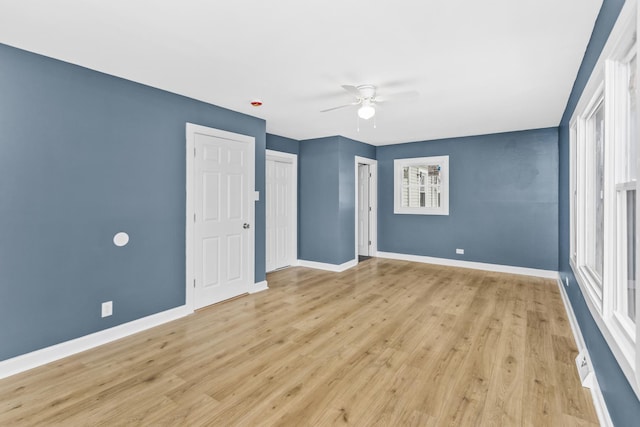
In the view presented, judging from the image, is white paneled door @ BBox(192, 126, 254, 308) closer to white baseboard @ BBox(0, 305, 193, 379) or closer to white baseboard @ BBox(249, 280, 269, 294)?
white baseboard @ BBox(249, 280, 269, 294)

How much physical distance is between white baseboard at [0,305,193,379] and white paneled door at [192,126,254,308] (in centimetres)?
44

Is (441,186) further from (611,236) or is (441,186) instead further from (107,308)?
(107,308)

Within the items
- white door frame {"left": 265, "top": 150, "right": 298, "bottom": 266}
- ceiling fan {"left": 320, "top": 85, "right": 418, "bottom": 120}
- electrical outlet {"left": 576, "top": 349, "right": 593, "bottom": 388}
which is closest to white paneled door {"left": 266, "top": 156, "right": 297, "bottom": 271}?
white door frame {"left": 265, "top": 150, "right": 298, "bottom": 266}

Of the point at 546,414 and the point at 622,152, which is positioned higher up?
the point at 622,152

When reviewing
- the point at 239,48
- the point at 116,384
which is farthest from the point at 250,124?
the point at 116,384

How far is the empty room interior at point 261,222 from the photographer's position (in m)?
1.98

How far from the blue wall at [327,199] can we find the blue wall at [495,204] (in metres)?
1.35

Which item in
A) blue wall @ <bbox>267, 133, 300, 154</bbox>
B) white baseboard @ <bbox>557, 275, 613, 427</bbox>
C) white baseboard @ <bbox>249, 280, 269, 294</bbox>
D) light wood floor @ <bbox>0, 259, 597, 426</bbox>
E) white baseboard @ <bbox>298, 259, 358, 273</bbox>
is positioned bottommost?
light wood floor @ <bbox>0, 259, 597, 426</bbox>

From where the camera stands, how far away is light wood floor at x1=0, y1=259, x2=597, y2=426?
200 cm

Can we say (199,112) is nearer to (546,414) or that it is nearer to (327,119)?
(327,119)

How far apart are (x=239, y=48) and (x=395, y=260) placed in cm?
528

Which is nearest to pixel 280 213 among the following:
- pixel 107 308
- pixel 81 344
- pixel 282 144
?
pixel 282 144

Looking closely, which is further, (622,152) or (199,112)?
(199,112)

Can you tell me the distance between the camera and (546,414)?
78.0 inches
